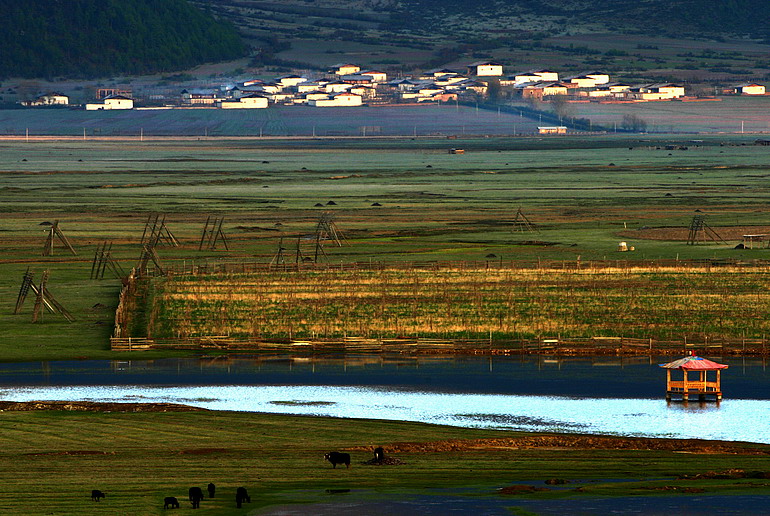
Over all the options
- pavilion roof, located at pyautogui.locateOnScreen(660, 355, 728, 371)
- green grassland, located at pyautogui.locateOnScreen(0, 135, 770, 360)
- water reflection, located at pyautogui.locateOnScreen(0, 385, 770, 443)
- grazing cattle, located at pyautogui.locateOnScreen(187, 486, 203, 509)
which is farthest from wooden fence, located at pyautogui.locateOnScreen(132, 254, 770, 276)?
grazing cattle, located at pyautogui.locateOnScreen(187, 486, 203, 509)

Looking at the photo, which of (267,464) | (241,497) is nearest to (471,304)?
(267,464)

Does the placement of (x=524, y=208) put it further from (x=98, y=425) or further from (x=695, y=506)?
(x=695, y=506)

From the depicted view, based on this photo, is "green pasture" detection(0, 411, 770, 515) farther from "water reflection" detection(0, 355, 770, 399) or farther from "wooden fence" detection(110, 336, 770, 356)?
"wooden fence" detection(110, 336, 770, 356)

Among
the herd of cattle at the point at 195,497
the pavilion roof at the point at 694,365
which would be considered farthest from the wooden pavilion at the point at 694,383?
the herd of cattle at the point at 195,497

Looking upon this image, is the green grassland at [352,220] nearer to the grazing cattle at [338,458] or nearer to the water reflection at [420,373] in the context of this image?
the water reflection at [420,373]

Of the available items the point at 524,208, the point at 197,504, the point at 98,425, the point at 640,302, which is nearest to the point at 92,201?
the point at 524,208

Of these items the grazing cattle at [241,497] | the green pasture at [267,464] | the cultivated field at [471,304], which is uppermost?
the cultivated field at [471,304]
